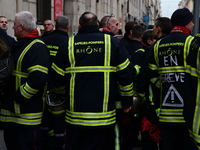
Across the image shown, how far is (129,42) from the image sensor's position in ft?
19.3

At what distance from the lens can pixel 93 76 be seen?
12.8ft

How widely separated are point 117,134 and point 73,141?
0.70 metres

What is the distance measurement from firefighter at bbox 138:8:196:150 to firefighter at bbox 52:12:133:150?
0.41 m

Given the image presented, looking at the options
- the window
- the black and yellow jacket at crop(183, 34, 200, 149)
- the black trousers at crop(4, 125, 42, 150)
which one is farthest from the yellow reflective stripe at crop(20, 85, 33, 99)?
the window

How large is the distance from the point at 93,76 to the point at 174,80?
2.91 ft

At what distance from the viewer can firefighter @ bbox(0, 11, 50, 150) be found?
3.94 meters

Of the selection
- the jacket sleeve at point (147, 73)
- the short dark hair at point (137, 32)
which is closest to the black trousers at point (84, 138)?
the jacket sleeve at point (147, 73)

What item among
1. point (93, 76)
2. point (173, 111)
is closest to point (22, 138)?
point (93, 76)

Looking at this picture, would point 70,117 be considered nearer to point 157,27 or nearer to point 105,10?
point 157,27

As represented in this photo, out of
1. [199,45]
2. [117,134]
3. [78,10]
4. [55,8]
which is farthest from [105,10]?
[199,45]

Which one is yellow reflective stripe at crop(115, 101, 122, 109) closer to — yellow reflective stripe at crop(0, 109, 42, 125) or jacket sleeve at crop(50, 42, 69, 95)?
jacket sleeve at crop(50, 42, 69, 95)

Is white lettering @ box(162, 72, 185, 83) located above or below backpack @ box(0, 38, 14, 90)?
below

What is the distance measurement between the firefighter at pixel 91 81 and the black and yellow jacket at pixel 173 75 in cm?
40

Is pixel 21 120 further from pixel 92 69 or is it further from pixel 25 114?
pixel 92 69
